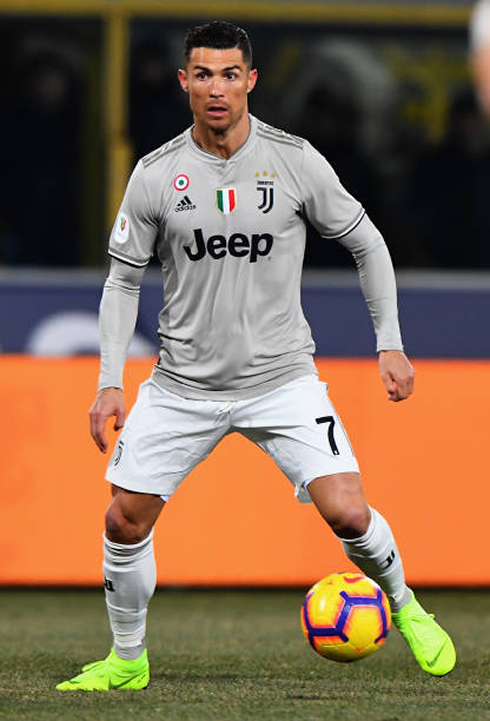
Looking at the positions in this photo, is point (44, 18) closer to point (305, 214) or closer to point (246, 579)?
point (246, 579)

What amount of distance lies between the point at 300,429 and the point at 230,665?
3.93 ft

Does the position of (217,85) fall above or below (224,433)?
above

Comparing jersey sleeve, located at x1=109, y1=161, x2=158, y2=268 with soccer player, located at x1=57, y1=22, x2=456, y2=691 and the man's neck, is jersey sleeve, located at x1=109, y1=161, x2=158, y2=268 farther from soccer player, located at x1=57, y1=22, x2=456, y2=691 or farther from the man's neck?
the man's neck

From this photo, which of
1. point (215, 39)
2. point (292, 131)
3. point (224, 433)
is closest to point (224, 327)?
point (224, 433)

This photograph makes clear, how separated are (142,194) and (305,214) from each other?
550 mm

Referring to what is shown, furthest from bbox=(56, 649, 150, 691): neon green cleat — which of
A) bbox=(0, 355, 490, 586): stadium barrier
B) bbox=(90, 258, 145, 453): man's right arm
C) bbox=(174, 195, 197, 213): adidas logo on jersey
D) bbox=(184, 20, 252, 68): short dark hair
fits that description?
bbox=(0, 355, 490, 586): stadium barrier

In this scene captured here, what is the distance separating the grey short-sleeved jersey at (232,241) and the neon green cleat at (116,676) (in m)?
0.94

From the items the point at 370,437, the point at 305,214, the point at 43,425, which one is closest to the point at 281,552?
the point at 370,437

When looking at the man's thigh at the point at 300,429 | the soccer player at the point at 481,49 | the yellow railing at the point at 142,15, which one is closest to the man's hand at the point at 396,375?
the man's thigh at the point at 300,429

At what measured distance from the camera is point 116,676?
5449 mm

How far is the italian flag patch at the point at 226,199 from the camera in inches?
208

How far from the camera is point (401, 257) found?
39.8ft

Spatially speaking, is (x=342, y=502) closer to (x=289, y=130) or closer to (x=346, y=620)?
(x=346, y=620)

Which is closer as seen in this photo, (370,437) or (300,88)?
(370,437)
